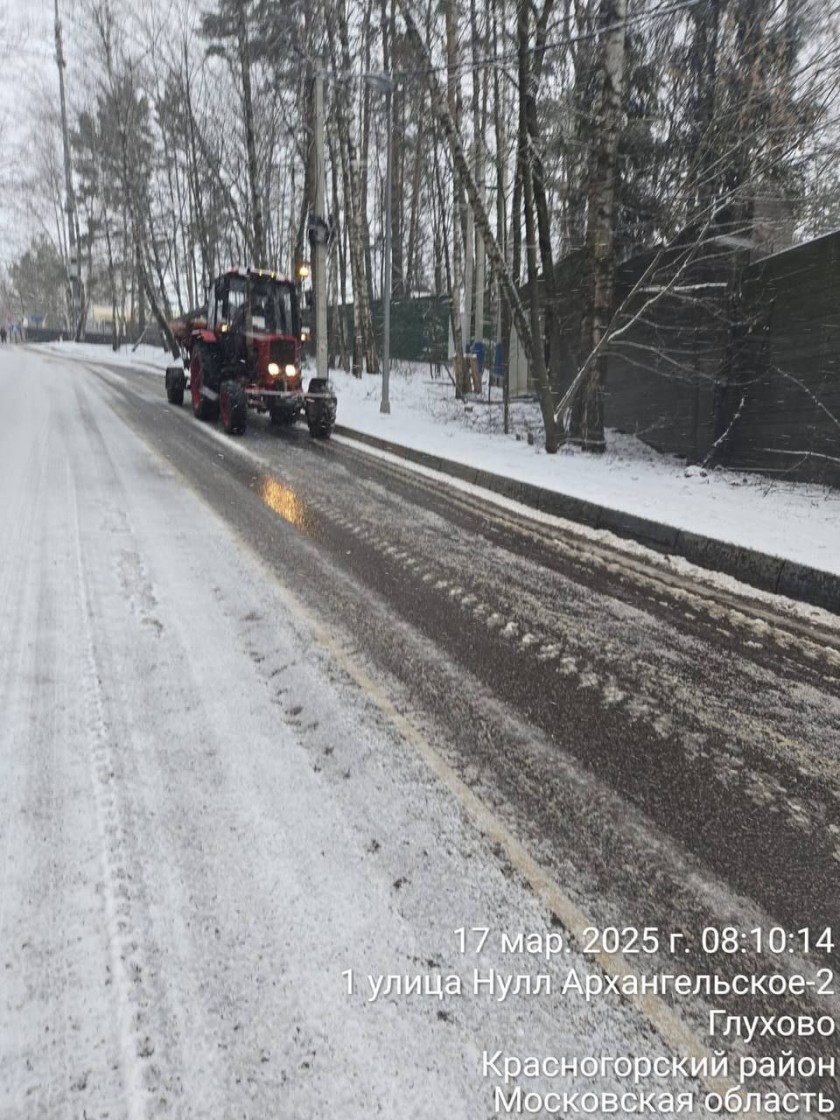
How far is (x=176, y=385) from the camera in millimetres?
15664

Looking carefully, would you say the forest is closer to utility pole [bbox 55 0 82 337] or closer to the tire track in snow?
the tire track in snow

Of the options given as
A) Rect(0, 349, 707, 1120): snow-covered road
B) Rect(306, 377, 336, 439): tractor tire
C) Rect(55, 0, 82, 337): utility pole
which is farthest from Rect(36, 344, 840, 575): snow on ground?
Rect(55, 0, 82, 337): utility pole

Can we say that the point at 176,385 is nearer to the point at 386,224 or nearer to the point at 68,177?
the point at 386,224

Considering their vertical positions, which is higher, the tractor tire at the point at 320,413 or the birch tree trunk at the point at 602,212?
the birch tree trunk at the point at 602,212

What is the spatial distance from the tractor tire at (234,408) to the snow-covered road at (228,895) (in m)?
7.64

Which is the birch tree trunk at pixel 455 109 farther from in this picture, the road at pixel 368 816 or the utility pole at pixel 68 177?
the utility pole at pixel 68 177

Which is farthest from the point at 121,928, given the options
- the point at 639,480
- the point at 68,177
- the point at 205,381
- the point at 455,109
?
the point at 68,177

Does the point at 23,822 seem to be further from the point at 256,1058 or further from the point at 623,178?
the point at 623,178

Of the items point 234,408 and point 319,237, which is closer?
point 234,408

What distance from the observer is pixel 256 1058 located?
1694 millimetres

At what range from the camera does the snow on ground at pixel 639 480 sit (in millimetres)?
6277

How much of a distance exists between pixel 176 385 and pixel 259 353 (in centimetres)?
425

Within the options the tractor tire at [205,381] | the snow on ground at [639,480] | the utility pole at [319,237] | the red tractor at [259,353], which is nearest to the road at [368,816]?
the snow on ground at [639,480]

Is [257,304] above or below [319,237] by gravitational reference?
below
